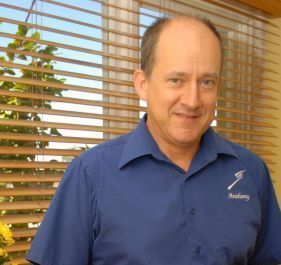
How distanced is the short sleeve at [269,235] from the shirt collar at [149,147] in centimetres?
19

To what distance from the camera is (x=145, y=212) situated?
1.12 m

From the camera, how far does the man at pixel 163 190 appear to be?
1110 mm

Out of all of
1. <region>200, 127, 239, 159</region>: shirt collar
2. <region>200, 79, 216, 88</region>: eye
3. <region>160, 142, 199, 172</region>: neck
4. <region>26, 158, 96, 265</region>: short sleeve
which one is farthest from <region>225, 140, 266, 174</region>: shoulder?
<region>26, 158, 96, 265</region>: short sleeve

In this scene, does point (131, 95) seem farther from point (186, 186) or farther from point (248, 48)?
point (248, 48)

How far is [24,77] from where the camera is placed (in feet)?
5.22

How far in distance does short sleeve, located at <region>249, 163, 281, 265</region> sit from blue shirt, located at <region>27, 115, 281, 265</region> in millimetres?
118

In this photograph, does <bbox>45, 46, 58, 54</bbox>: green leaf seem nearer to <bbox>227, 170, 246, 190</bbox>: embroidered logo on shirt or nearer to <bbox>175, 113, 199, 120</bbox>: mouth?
<bbox>175, 113, 199, 120</bbox>: mouth

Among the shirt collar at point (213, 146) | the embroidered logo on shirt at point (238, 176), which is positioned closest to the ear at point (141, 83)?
the shirt collar at point (213, 146)

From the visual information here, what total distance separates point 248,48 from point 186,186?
5.03 ft

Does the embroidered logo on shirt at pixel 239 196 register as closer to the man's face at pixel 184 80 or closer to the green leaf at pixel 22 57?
the man's face at pixel 184 80

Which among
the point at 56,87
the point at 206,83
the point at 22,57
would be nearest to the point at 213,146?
the point at 206,83

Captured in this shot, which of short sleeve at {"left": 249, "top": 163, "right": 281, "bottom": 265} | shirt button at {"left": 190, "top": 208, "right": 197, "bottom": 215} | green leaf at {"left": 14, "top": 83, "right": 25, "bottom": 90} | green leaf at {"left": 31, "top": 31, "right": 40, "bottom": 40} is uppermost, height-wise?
green leaf at {"left": 31, "top": 31, "right": 40, "bottom": 40}

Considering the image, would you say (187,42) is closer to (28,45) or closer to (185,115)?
(185,115)

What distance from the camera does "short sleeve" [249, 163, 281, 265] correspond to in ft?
4.47
